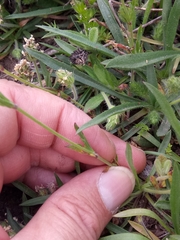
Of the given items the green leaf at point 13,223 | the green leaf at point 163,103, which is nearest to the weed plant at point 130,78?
the green leaf at point 13,223

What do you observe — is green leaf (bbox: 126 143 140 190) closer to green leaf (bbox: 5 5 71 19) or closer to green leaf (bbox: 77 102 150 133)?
green leaf (bbox: 77 102 150 133)

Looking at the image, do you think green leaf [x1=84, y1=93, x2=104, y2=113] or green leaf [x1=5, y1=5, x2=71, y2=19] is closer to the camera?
green leaf [x1=84, y1=93, x2=104, y2=113]

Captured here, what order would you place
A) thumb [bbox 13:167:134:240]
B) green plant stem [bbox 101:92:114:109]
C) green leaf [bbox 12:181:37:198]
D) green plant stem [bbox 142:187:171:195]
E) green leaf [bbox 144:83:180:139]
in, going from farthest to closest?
green leaf [bbox 12:181:37:198] < green plant stem [bbox 101:92:114:109] < green plant stem [bbox 142:187:171:195] < thumb [bbox 13:167:134:240] < green leaf [bbox 144:83:180:139]

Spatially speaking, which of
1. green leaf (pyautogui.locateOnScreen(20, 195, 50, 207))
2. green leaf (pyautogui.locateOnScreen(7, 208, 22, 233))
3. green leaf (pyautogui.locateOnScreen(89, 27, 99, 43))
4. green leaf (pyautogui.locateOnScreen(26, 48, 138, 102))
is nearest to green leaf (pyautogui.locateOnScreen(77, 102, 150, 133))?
green leaf (pyautogui.locateOnScreen(26, 48, 138, 102))

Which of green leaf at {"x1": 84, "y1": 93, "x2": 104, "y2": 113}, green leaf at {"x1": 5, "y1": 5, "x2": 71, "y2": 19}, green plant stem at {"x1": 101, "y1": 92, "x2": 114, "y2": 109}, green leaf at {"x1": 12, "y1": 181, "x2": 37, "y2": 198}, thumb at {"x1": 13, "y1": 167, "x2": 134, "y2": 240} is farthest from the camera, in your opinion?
green leaf at {"x1": 5, "y1": 5, "x2": 71, "y2": 19}

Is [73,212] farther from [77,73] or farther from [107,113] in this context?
[77,73]

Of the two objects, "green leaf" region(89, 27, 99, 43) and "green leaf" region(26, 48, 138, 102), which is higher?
"green leaf" region(89, 27, 99, 43)

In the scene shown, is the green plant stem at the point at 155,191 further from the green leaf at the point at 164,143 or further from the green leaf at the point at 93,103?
the green leaf at the point at 93,103

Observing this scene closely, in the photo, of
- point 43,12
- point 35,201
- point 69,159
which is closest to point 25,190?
point 35,201
